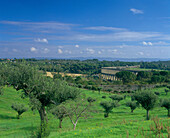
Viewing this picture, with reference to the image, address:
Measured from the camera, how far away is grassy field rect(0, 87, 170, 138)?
49.2 ft

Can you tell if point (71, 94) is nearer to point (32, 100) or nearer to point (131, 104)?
point (32, 100)

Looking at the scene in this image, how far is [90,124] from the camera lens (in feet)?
94.2

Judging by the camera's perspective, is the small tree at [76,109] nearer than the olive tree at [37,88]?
No

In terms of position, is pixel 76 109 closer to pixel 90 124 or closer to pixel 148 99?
pixel 90 124

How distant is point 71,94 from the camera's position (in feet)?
78.6

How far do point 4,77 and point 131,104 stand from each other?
Result: 35.7m

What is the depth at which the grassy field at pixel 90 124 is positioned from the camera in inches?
590

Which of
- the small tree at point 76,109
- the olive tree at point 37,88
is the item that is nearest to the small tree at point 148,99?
the small tree at point 76,109

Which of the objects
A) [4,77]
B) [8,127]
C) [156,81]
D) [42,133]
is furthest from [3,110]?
[156,81]

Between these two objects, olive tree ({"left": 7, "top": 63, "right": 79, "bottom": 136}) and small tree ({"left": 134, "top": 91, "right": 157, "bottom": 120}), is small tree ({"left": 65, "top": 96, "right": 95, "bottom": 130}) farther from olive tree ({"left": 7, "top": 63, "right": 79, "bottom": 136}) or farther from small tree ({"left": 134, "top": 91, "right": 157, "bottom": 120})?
small tree ({"left": 134, "top": 91, "right": 157, "bottom": 120})

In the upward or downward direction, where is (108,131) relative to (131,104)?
upward

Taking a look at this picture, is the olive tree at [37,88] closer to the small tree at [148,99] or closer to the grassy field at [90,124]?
the grassy field at [90,124]

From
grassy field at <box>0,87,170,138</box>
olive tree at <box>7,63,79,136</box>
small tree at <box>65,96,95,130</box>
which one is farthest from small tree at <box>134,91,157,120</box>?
olive tree at <box>7,63,79,136</box>

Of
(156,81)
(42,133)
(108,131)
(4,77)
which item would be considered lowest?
(156,81)
